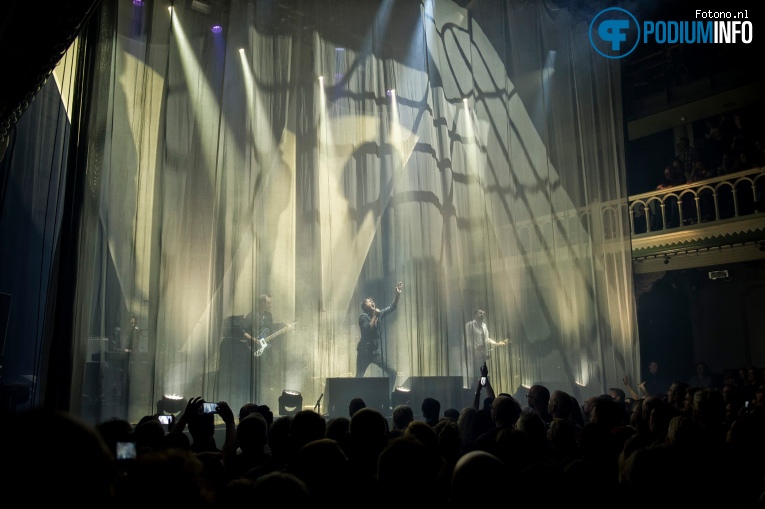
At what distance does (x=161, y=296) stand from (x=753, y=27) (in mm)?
12655

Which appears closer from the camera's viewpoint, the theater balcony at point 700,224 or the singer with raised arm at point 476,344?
the singer with raised arm at point 476,344

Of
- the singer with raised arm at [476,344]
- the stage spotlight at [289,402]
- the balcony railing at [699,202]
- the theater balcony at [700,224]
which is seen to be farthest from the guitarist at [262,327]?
the theater balcony at [700,224]

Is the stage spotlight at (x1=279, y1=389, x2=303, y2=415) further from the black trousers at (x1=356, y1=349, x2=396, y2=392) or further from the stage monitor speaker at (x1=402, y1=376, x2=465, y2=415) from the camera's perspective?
the stage monitor speaker at (x1=402, y1=376, x2=465, y2=415)

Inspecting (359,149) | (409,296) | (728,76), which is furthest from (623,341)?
(728,76)

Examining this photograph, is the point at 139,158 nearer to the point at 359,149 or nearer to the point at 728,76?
the point at 359,149

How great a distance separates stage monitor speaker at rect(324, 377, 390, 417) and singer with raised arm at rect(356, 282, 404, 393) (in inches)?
25.9

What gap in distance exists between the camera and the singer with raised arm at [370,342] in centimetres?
764

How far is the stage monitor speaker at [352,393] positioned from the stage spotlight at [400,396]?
0.74 meters

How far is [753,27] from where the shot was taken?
12.0m

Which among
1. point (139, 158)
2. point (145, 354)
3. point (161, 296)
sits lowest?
point (145, 354)

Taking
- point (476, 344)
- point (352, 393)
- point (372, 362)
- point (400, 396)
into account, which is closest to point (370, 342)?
point (372, 362)

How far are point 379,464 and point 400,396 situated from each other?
6.01 m

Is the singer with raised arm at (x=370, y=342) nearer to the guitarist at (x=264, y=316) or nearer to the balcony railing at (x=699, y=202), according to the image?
the guitarist at (x=264, y=316)

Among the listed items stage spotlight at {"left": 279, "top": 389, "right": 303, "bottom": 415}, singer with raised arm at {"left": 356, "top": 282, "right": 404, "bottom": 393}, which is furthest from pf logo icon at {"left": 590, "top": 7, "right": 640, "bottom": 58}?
stage spotlight at {"left": 279, "top": 389, "right": 303, "bottom": 415}
